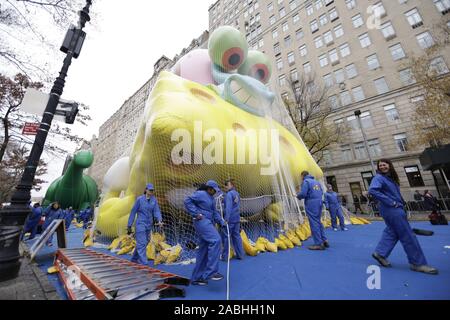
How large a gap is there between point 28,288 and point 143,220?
2.01 meters

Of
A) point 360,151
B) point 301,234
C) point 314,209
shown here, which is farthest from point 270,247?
point 360,151

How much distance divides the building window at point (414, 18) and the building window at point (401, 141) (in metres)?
10.5

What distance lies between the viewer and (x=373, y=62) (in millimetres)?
20297

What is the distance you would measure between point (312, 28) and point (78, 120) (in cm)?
2830

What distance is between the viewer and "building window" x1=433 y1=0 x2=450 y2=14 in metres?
17.4

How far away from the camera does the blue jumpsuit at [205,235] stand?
128 inches

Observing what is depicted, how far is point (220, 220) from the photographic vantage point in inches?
148

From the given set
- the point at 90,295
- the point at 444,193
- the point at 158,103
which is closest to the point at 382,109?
the point at 444,193

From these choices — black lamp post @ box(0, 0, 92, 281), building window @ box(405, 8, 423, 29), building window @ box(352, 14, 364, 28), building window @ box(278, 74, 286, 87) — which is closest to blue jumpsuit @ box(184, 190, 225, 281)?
black lamp post @ box(0, 0, 92, 281)

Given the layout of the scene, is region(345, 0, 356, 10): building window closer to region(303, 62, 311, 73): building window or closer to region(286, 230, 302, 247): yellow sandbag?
region(303, 62, 311, 73): building window

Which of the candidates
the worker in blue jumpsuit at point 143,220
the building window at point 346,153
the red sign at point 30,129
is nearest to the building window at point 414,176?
the building window at point 346,153

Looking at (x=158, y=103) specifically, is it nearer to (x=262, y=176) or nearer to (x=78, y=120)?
(x=262, y=176)

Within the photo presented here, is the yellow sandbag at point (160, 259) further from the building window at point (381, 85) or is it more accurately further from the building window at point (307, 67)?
the building window at point (307, 67)
